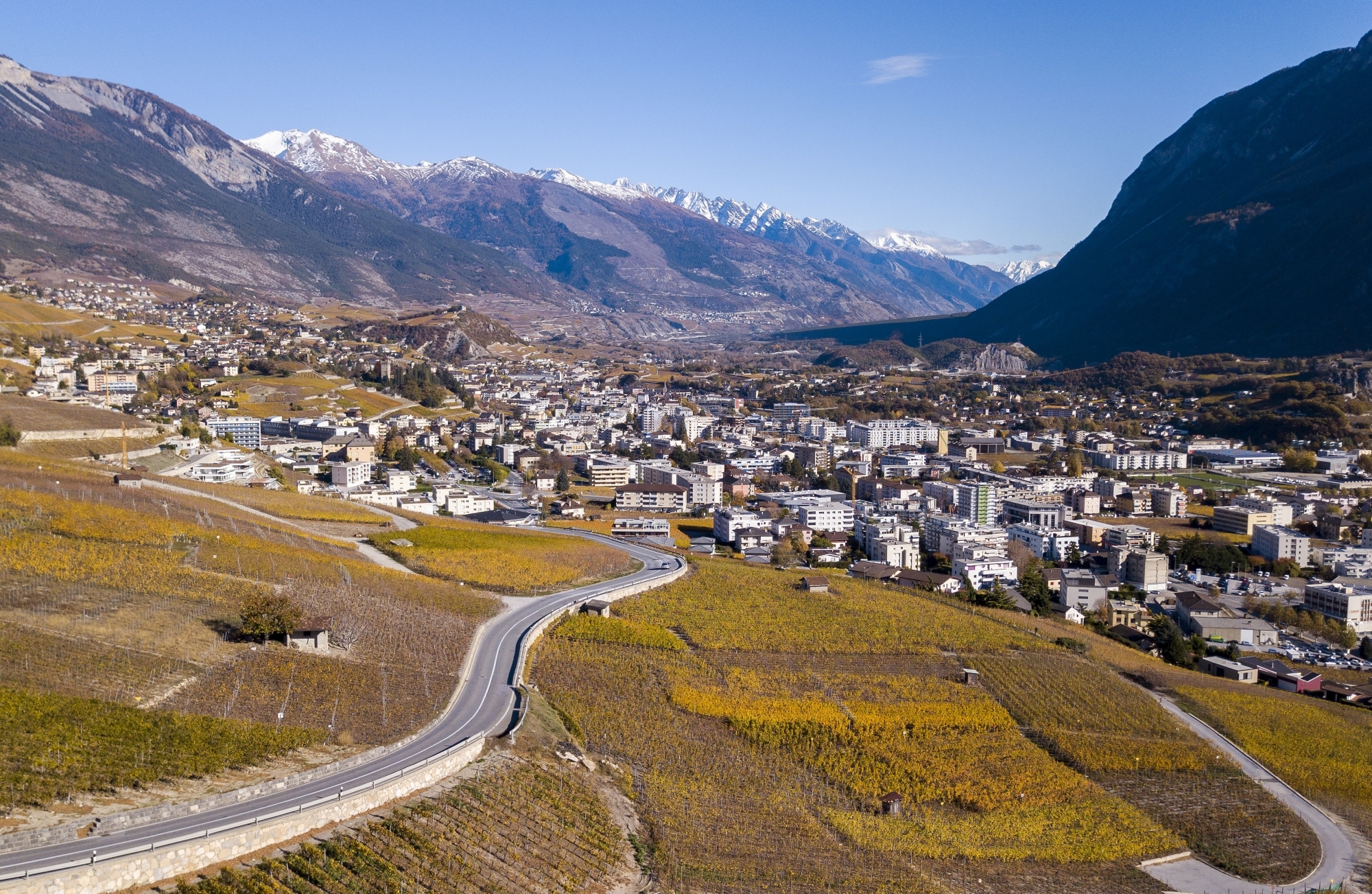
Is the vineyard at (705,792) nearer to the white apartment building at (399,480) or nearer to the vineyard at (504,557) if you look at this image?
the vineyard at (504,557)

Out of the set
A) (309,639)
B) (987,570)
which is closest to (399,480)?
(987,570)

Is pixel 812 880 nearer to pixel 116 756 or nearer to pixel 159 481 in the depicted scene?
pixel 116 756

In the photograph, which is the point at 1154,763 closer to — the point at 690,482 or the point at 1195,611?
the point at 1195,611

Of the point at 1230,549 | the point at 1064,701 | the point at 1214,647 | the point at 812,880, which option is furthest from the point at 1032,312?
the point at 812,880

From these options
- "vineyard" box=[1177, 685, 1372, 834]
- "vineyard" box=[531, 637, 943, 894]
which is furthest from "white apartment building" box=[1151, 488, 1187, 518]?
"vineyard" box=[531, 637, 943, 894]

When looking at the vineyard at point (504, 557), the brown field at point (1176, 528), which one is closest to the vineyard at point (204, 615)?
the vineyard at point (504, 557)

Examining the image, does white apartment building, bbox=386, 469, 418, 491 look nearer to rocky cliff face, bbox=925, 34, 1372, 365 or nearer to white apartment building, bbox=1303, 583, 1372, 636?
white apartment building, bbox=1303, 583, 1372, 636
